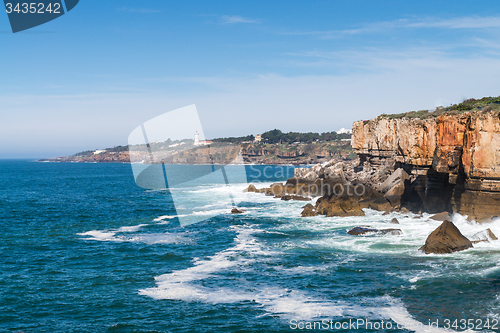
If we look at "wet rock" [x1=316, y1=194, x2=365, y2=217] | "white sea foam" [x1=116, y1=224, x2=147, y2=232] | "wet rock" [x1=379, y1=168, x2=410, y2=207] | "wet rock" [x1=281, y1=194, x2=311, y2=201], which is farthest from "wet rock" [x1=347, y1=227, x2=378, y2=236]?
"wet rock" [x1=281, y1=194, x2=311, y2=201]

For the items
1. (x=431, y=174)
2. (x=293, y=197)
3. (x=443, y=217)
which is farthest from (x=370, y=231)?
(x=293, y=197)

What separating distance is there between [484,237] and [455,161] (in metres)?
7.41

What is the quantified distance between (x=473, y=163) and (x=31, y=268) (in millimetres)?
29613

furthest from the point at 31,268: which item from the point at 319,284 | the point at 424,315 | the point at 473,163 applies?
the point at 473,163

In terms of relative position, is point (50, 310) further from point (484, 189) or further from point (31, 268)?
point (484, 189)

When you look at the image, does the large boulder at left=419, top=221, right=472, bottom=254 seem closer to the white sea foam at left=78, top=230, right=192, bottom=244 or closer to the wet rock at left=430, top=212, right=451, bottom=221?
the wet rock at left=430, top=212, right=451, bottom=221

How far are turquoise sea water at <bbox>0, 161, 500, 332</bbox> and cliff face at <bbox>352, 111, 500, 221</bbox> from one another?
2.20 meters

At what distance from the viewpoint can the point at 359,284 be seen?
1930 cm

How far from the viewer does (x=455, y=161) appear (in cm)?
3017

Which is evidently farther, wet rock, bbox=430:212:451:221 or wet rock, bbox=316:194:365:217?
wet rock, bbox=316:194:365:217

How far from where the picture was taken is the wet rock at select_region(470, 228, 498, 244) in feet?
79.8

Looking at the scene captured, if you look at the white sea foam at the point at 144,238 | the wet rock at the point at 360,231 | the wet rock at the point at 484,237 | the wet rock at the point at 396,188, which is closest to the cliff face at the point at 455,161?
the wet rock at the point at 396,188

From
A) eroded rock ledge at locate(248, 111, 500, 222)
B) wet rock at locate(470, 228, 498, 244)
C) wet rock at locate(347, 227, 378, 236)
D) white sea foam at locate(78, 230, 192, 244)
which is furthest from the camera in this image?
white sea foam at locate(78, 230, 192, 244)

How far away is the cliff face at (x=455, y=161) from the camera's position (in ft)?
89.2
